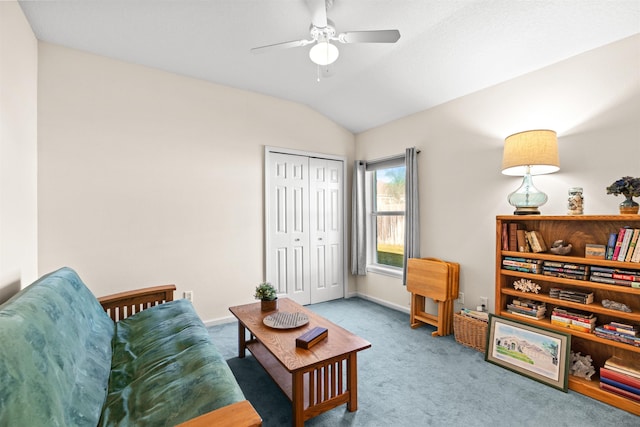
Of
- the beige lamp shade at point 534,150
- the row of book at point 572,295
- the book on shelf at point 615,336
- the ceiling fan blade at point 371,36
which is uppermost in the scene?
the ceiling fan blade at point 371,36

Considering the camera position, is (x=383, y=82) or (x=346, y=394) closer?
(x=346, y=394)

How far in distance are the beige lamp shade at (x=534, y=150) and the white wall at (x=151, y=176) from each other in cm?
242

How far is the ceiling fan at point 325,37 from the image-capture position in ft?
5.90

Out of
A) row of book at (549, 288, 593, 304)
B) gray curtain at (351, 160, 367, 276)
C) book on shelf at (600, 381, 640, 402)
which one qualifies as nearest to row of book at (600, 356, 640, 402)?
book on shelf at (600, 381, 640, 402)

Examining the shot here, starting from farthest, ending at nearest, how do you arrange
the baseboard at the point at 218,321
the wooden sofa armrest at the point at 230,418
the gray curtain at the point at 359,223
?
the gray curtain at the point at 359,223 → the baseboard at the point at 218,321 → the wooden sofa armrest at the point at 230,418

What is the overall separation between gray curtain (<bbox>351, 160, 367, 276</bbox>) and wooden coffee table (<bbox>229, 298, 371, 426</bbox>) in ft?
6.64

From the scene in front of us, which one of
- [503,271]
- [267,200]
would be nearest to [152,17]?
[267,200]

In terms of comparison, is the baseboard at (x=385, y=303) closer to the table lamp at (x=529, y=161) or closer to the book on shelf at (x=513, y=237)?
the book on shelf at (x=513, y=237)

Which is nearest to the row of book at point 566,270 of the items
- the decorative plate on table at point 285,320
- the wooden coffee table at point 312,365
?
the wooden coffee table at point 312,365

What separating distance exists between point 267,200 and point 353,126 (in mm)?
1663

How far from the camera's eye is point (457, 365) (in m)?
2.35

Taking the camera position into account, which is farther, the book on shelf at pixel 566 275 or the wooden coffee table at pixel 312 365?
the book on shelf at pixel 566 275

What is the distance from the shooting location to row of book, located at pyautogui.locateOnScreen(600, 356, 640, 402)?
180 centimetres

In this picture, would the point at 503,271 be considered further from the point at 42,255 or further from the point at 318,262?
the point at 42,255
